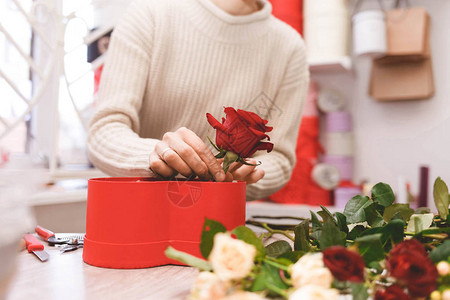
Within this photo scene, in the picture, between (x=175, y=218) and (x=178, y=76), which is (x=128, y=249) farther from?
(x=178, y=76)

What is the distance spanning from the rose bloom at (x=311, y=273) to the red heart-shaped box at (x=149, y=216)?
0.15 m

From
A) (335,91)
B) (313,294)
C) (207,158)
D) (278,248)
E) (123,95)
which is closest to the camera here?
(313,294)

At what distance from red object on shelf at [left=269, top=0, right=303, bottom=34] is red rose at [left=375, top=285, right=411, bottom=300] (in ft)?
4.72

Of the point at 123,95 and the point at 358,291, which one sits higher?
the point at 123,95

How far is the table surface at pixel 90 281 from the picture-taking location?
33 cm

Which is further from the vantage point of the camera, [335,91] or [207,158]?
[335,91]

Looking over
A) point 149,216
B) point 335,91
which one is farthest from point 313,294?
point 335,91

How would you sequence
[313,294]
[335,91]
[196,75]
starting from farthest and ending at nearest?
[335,91] < [196,75] < [313,294]

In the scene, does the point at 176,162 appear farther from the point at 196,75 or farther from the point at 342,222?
the point at 196,75

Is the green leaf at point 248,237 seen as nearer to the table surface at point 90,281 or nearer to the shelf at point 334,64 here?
the table surface at point 90,281

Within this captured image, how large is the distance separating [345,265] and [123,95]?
0.63 m

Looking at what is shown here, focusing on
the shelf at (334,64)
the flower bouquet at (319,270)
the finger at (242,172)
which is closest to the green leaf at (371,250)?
the flower bouquet at (319,270)

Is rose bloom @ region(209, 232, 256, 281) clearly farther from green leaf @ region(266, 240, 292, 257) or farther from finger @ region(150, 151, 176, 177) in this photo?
finger @ region(150, 151, 176, 177)

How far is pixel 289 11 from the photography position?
60.9 inches
